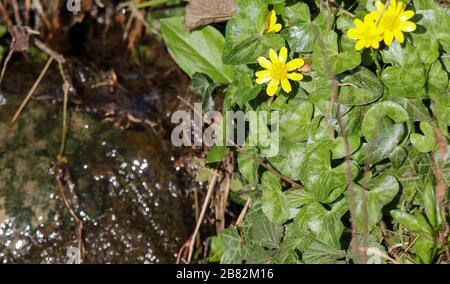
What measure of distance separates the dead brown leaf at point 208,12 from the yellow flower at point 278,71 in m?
0.44

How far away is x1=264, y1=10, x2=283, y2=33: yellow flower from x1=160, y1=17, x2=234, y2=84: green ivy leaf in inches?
17.5

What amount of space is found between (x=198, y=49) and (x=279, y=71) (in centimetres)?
74

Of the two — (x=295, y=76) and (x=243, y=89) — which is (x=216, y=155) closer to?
(x=243, y=89)

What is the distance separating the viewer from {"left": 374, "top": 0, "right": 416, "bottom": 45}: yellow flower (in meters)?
1.97

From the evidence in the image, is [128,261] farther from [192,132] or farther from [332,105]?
[332,105]

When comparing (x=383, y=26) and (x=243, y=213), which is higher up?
(x=383, y=26)

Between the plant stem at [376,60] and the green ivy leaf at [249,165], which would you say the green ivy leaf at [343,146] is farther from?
the green ivy leaf at [249,165]

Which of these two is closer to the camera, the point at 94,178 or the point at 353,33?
the point at 353,33

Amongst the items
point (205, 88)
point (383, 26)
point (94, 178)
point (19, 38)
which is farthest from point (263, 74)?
point (19, 38)

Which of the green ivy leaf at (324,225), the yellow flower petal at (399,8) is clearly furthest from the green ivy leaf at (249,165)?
the yellow flower petal at (399,8)

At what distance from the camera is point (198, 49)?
2812 mm

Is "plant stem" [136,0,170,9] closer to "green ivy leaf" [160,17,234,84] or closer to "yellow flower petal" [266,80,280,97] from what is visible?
"green ivy leaf" [160,17,234,84]

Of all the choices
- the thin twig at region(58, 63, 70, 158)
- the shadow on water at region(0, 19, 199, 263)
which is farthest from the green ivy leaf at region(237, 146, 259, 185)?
the thin twig at region(58, 63, 70, 158)

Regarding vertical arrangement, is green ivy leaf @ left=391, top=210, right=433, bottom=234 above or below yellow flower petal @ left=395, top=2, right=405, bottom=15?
below
